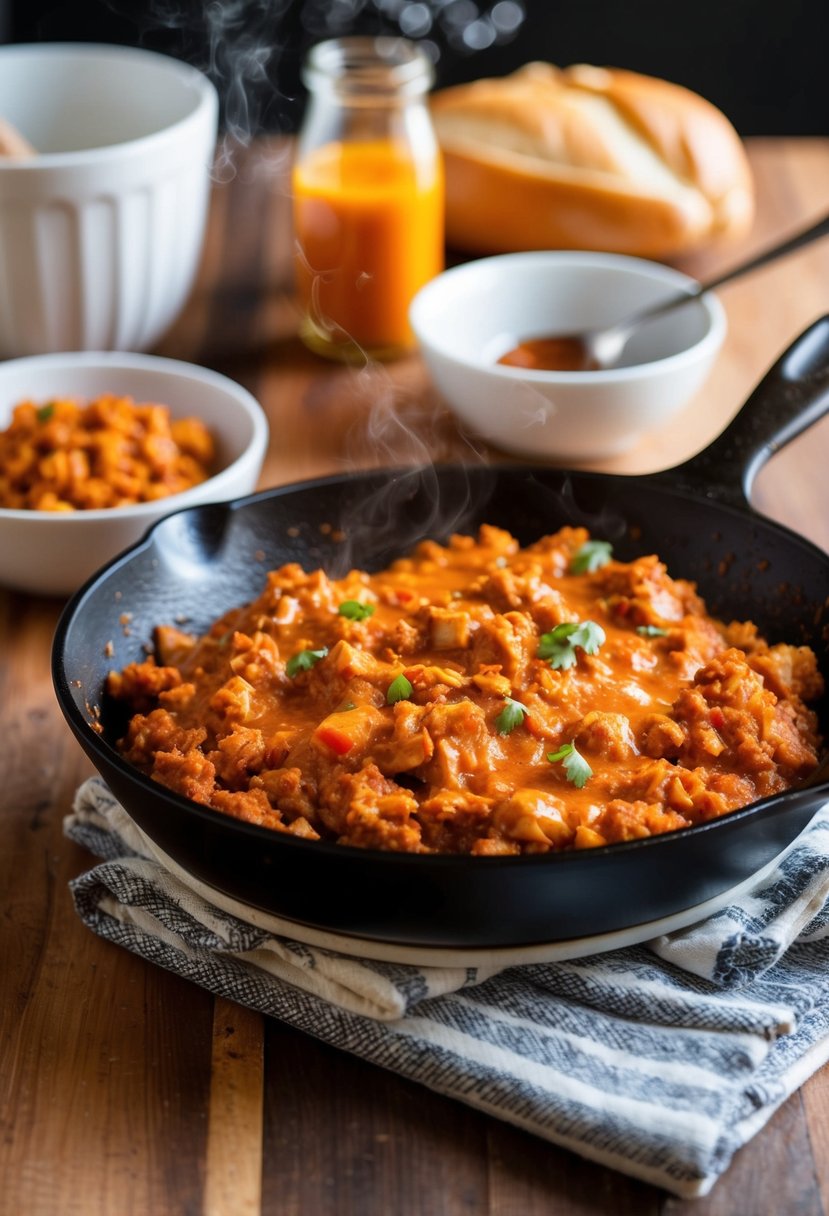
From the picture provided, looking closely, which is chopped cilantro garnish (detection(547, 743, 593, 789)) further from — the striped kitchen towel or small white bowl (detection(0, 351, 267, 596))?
small white bowl (detection(0, 351, 267, 596))

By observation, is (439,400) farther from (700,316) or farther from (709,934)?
(709,934)

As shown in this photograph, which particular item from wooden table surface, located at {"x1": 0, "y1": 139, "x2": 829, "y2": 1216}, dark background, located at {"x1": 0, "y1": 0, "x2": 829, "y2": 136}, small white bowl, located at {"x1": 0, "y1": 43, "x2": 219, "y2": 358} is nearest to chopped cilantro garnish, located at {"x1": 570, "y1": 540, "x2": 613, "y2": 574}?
wooden table surface, located at {"x1": 0, "y1": 139, "x2": 829, "y2": 1216}

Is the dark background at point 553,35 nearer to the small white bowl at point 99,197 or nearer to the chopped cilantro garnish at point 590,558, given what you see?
the small white bowl at point 99,197

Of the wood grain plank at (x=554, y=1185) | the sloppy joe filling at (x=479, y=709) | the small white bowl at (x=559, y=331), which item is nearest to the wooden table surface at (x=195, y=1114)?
the wood grain plank at (x=554, y=1185)

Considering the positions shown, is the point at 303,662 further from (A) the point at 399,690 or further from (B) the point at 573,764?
(B) the point at 573,764

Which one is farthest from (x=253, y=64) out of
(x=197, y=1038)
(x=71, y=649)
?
(x=197, y=1038)

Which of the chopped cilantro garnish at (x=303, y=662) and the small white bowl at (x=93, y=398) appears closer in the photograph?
the chopped cilantro garnish at (x=303, y=662)
